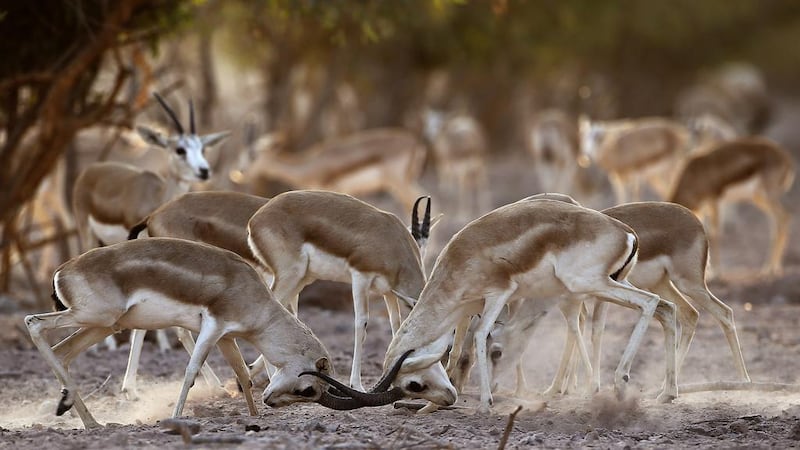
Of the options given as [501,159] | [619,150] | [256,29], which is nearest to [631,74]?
[501,159]

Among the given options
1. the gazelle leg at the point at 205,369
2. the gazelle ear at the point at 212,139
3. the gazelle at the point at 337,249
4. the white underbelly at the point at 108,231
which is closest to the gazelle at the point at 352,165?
the gazelle ear at the point at 212,139

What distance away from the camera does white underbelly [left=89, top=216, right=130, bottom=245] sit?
1109 centimetres

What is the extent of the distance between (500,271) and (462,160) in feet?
54.3

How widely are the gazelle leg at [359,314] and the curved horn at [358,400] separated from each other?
746mm

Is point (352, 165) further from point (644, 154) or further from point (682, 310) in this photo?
point (682, 310)

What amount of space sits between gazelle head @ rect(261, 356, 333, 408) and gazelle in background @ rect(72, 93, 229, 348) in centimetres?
377

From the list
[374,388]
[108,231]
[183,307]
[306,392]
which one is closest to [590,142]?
[108,231]

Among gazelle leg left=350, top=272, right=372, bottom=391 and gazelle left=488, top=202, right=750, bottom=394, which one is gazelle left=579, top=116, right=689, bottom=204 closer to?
gazelle left=488, top=202, right=750, bottom=394

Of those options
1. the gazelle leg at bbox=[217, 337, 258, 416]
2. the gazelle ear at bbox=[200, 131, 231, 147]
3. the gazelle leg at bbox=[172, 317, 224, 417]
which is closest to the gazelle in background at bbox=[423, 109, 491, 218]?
the gazelle ear at bbox=[200, 131, 231, 147]

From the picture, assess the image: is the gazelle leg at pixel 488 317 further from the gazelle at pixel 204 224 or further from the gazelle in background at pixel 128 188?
the gazelle in background at pixel 128 188

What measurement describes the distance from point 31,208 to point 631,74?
25.8m

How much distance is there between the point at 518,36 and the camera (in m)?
27.6

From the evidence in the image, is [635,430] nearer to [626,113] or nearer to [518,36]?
[518,36]

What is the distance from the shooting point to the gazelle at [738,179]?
15633mm
